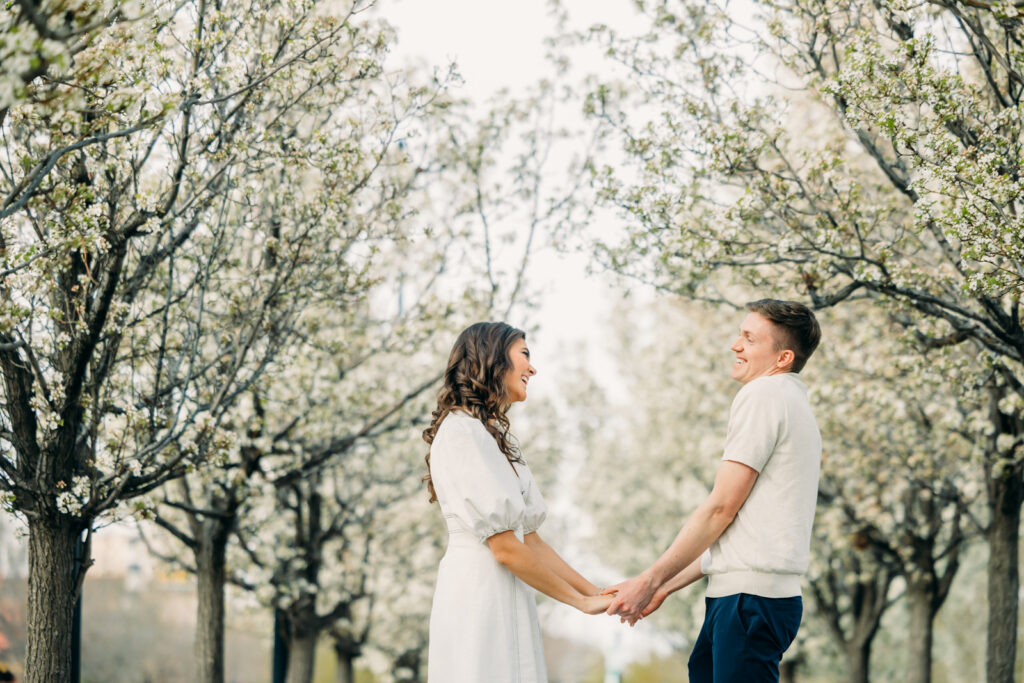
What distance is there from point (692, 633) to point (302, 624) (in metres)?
11.3

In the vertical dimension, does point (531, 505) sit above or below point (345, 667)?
below

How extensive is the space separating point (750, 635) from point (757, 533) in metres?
0.44

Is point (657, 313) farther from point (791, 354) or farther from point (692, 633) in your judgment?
point (791, 354)

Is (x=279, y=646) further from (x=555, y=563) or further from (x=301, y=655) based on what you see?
(x=555, y=563)

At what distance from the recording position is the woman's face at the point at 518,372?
4801mm

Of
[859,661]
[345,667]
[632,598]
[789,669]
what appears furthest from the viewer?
[789,669]

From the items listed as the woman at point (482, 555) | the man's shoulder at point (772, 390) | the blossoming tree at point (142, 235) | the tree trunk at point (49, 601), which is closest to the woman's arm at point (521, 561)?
the woman at point (482, 555)

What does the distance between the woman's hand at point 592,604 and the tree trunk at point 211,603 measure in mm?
6509

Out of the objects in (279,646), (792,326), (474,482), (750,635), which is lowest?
(750,635)

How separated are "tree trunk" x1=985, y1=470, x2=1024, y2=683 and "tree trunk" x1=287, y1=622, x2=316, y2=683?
10.0m

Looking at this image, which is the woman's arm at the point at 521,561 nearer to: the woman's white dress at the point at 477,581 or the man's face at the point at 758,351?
the woman's white dress at the point at 477,581

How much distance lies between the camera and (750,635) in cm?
417

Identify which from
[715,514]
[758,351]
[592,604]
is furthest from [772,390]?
[592,604]

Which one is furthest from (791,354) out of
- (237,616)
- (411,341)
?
(237,616)
